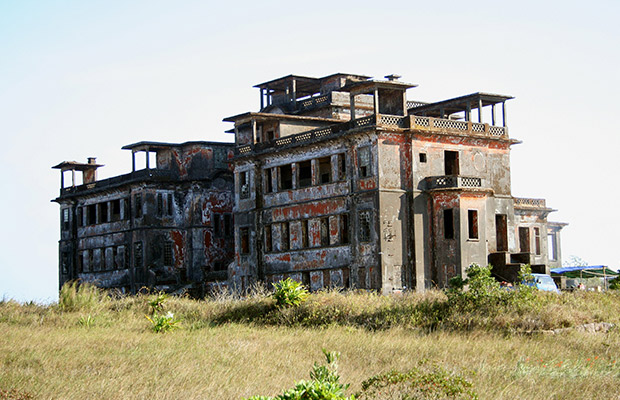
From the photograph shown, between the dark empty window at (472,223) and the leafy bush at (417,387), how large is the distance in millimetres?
25592

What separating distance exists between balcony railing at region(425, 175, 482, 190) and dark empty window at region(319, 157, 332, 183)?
609cm

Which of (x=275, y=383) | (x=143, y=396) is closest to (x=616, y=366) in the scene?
(x=275, y=383)

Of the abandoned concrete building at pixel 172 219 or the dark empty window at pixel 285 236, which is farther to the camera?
the abandoned concrete building at pixel 172 219

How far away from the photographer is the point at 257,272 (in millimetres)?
45750

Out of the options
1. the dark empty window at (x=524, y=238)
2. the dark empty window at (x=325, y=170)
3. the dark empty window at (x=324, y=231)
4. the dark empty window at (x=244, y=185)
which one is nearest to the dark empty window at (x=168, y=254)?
the dark empty window at (x=244, y=185)

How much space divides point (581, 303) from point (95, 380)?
598 inches

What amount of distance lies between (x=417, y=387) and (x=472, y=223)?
87.4 feet

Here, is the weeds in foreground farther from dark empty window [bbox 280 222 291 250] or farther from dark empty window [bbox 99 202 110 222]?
dark empty window [bbox 99 202 110 222]

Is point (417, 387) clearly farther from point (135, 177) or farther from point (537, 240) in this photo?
point (537, 240)

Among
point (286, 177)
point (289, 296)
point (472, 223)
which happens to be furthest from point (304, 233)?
point (289, 296)

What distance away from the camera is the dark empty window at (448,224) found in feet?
132

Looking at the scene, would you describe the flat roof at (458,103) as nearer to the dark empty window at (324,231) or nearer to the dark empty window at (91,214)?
the dark empty window at (324,231)

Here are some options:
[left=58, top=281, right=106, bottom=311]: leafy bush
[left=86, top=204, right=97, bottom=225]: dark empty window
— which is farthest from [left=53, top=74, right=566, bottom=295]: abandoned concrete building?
[left=58, top=281, right=106, bottom=311]: leafy bush

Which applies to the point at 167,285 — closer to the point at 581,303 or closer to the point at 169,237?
the point at 169,237
